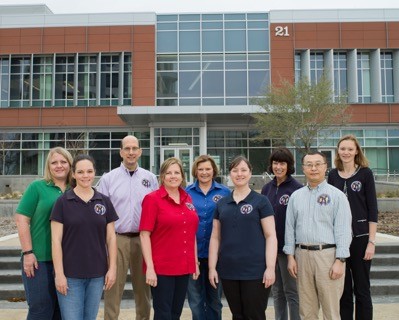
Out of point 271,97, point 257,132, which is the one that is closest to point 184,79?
point 257,132

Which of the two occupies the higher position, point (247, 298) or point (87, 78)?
point (87, 78)

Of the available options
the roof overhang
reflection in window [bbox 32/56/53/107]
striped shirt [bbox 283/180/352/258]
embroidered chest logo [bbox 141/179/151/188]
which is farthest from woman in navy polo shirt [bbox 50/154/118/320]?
reflection in window [bbox 32/56/53/107]

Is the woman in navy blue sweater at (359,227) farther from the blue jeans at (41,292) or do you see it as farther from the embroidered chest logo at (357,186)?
the blue jeans at (41,292)

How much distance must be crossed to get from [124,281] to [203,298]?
0.96 m

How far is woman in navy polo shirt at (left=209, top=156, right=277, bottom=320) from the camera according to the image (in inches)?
143

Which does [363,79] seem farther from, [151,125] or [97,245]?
[97,245]

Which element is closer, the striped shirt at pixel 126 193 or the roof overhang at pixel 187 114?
the striped shirt at pixel 126 193

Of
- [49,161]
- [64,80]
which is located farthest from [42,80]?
[49,161]

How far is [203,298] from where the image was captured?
14.1ft

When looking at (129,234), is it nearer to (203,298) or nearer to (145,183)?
(145,183)

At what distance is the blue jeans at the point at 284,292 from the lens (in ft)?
14.2

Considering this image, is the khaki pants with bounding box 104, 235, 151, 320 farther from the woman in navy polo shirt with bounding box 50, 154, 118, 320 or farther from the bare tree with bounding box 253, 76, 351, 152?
the bare tree with bounding box 253, 76, 351, 152

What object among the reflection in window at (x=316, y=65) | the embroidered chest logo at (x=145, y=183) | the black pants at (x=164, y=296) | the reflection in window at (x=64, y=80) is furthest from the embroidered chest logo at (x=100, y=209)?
the reflection in window at (x=316, y=65)

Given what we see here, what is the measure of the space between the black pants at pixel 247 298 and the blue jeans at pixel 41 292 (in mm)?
1540
